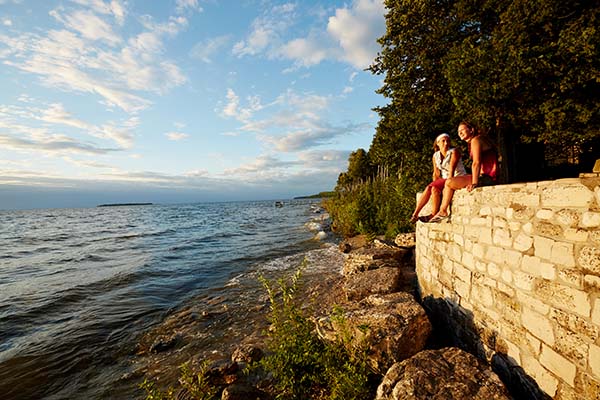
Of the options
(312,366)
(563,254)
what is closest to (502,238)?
(563,254)

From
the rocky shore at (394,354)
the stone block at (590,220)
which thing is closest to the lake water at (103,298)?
the rocky shore at (394,354)

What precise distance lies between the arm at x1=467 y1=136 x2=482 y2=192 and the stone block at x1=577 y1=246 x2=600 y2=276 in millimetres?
1981

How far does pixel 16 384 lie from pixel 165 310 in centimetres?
314

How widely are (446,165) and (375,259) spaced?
375cm

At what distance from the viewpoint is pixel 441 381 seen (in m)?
2.91

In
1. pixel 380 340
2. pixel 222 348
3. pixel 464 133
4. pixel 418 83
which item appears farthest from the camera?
pixel 418 83

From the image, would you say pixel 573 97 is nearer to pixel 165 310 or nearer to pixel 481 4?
pixel 481 4

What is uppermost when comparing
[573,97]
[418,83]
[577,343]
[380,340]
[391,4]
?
[391,4]

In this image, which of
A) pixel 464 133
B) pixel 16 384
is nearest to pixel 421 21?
pixel 464 133

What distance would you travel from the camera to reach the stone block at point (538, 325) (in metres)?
2.80

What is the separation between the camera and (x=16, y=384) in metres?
4.95

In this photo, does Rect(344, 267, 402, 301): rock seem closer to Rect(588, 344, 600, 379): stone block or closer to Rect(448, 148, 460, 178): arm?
Rect(448, 148, 460, 178): arm

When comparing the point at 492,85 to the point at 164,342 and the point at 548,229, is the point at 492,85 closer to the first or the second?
the point at 548,229

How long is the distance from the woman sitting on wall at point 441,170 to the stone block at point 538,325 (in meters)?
2.39
